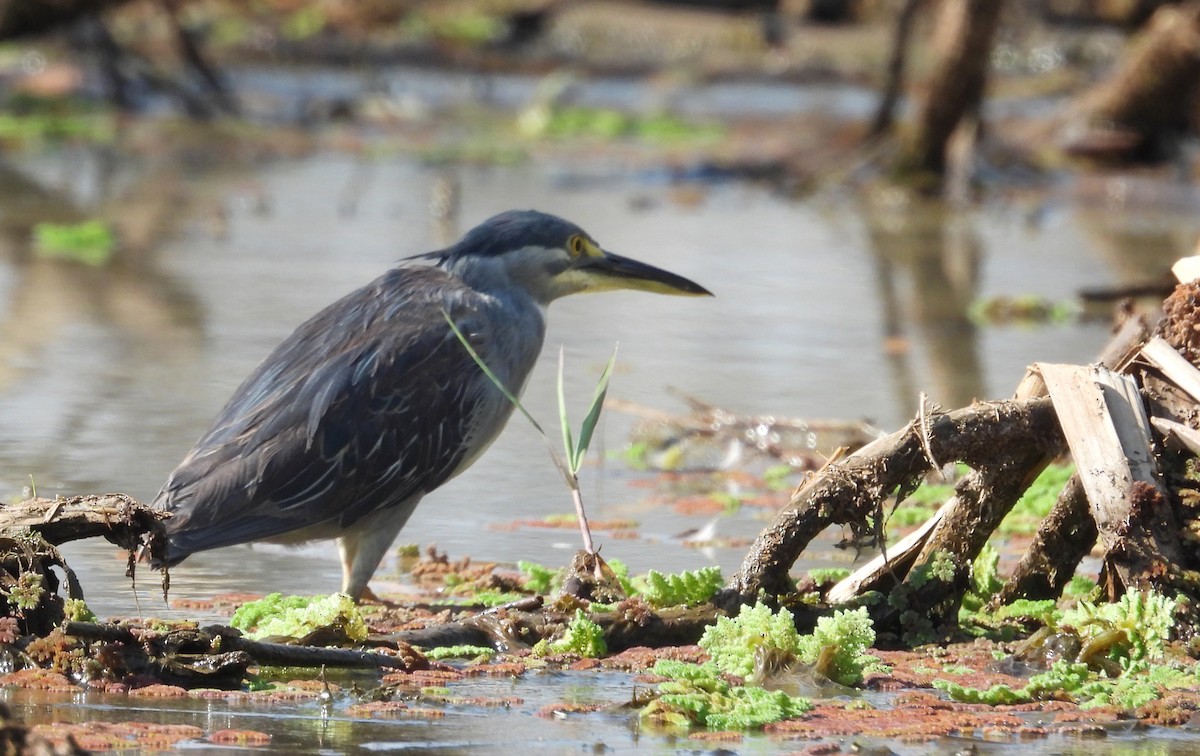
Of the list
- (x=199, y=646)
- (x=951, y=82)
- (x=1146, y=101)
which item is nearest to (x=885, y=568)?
(x=199, y=646)

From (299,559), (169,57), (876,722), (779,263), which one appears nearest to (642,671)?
(876,722)

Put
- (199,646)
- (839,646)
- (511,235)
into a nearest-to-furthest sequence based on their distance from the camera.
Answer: (199,646) < (839,646) < (511,235)

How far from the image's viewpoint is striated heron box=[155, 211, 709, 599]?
498 cm

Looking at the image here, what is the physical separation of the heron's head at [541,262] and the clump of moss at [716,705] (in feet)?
7.30

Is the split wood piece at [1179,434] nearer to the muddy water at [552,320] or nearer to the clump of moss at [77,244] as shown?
the muddy water at [552,320]

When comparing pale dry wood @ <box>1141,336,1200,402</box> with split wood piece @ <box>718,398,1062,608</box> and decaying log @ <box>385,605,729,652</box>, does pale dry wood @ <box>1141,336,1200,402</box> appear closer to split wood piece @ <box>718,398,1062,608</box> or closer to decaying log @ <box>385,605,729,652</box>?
split wood piece @ <box>718,398,1062,608</box>

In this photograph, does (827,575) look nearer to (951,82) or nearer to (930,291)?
(930,291)

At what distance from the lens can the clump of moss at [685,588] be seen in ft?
14.7

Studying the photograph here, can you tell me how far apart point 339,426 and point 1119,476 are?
2144 mm

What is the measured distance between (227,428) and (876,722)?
84.2 inches

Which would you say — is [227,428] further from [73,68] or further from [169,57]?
[169,57]

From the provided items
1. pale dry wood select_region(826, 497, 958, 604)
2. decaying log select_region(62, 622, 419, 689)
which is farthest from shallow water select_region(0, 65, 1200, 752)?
pale dry wood select_region(826, 497, 958, 604)

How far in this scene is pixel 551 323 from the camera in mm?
9742

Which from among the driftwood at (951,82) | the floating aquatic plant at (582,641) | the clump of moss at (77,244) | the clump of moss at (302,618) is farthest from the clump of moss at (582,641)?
the driftwood at (951,82)
